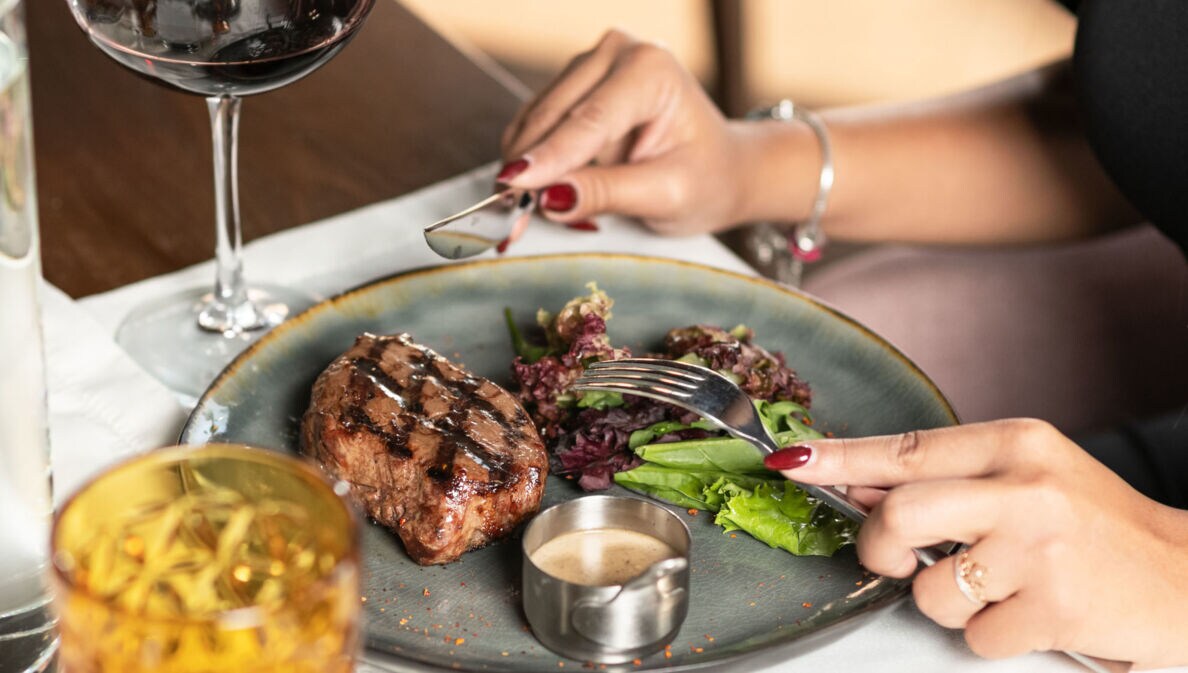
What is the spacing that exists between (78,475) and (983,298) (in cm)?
145

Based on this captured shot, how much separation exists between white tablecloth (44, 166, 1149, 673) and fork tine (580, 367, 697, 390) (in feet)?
A: 0.87

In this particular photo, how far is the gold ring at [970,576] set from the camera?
95 cm

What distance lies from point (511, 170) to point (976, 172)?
897 mm

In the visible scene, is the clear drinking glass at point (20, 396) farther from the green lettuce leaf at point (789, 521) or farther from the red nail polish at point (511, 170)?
the red nail polish at point (511, 170)

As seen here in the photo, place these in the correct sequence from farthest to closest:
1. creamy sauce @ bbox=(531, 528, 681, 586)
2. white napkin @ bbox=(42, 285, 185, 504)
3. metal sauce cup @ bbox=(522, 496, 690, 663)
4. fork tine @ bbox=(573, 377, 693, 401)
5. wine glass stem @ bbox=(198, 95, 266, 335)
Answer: wine glass stem @ bbox=(198, 95, 266, 335), white napkin @ bbox=(42, 285, 185, 504), fork tine @ bbox=(573, 377, 693, 401), creamy sauce @ bbox=(531, 528, 681, 586), metal sauce cup @ bbox=(522, 496, 690, 663)

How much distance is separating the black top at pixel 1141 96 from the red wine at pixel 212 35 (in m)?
1.05

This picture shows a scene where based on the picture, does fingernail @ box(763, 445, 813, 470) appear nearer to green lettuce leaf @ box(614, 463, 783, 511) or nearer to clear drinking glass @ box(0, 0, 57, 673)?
green lettuce leaf @ box(614, 463, 783, 511)

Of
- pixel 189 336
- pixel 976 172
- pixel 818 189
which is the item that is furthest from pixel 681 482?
pixel 976 172

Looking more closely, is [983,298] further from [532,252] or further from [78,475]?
[78,475]

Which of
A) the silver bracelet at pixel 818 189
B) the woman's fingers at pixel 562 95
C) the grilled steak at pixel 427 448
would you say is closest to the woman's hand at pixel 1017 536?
the grilled steak at pixel 427 448

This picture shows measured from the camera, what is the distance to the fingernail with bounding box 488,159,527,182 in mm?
1519

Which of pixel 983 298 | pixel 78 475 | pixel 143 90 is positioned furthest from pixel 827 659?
pixel 143 90

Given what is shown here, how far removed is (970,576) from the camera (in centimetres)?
95

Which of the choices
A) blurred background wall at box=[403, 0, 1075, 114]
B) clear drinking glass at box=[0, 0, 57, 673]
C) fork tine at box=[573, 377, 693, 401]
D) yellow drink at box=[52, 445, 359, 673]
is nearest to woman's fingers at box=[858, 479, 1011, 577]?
fork tine at box=[573, 377, 693, 401]
